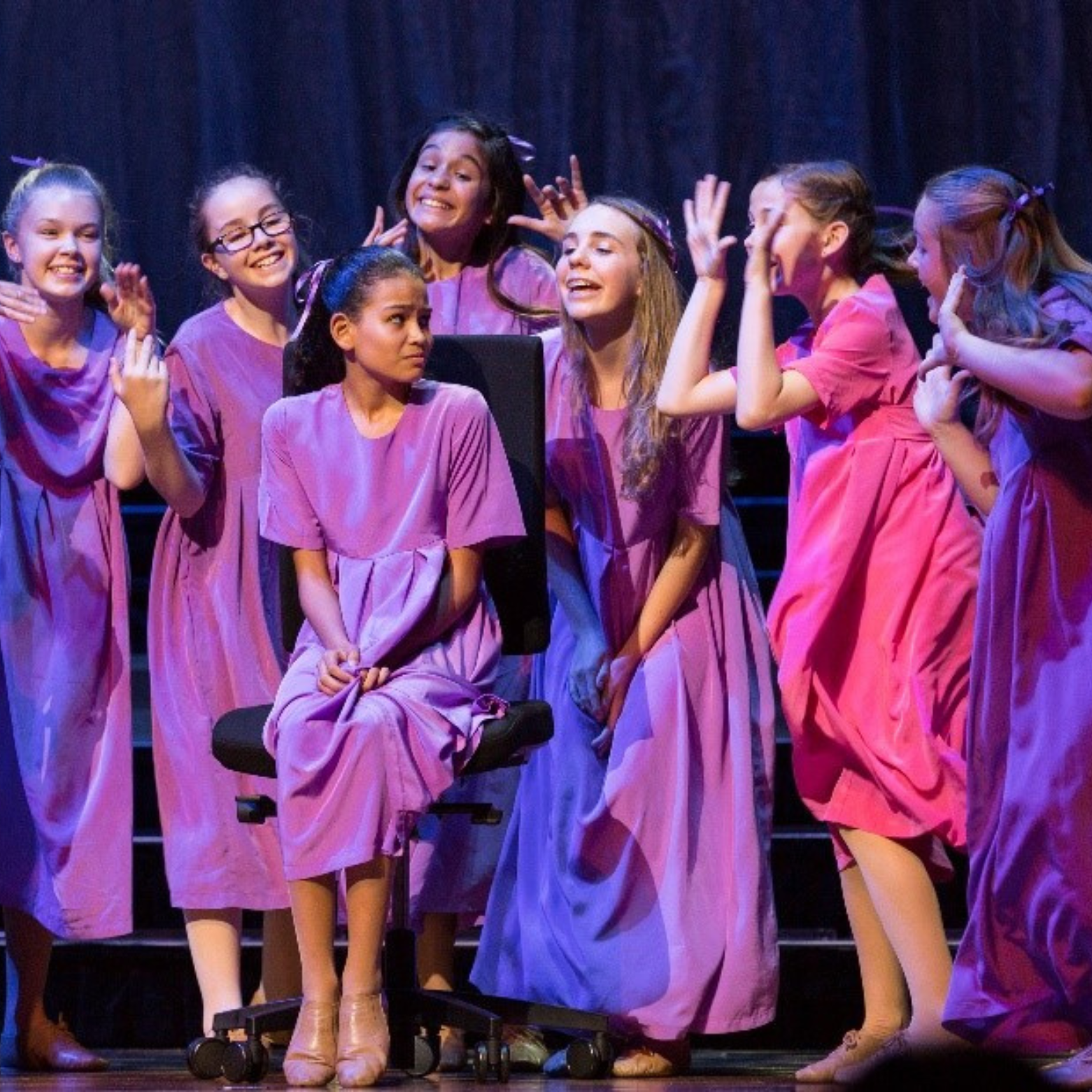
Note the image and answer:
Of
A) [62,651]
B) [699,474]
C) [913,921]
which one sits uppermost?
[699,474]

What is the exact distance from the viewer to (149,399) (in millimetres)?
3539

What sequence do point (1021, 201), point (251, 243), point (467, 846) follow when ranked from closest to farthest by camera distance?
point (1021, 201) → point (467, 846) → point (251, 243)

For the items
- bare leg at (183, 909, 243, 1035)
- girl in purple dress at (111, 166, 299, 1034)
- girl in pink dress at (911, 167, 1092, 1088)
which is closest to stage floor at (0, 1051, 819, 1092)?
bare leg at (183, 909, 243, 1035)

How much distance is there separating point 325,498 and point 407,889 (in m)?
0.64

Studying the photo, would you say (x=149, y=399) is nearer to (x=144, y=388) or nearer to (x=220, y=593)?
(x=144, y=388)

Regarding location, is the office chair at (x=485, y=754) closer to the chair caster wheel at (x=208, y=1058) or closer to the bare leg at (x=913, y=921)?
the chair caster wheel at (x=208, y=1058)

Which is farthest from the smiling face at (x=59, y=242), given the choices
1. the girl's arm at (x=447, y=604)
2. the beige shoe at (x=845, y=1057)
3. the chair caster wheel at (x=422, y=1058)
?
the beige shoe at (x=845, y=1057)

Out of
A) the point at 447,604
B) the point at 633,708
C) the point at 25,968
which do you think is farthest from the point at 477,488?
the point at 25,968

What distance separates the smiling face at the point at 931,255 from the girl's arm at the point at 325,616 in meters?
1.02

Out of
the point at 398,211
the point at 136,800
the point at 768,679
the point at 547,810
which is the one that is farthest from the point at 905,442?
the point at 136,800

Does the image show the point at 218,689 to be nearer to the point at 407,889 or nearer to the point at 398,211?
the point at 407,889

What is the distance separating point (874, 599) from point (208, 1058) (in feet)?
4.09

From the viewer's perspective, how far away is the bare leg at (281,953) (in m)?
3.66

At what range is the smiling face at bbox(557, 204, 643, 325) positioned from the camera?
3572 millimetres
